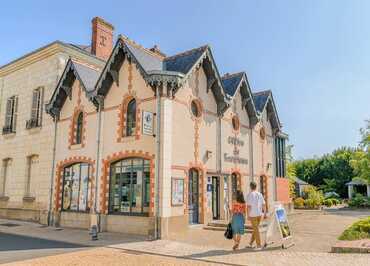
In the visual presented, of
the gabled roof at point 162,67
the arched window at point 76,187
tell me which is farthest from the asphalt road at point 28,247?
the gabled roof at point 162,67

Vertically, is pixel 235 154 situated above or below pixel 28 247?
above

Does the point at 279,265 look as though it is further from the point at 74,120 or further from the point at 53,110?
the point at 53,110

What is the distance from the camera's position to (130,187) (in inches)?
530

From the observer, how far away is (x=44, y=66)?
18719 mm

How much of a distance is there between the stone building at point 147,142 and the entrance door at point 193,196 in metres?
0.04

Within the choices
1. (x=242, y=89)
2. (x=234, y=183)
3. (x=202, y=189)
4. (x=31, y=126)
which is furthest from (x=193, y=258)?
(x=31, y=126)

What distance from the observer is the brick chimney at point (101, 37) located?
20.4m

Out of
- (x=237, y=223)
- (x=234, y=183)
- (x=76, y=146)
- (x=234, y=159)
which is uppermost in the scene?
(x=76, y=146)

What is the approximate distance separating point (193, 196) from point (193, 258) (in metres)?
5.64

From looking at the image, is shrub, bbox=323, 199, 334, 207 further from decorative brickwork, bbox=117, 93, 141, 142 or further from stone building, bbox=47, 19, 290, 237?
decorative brickwork, bbox=117, 93, 141, 142

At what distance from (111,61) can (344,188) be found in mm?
40355

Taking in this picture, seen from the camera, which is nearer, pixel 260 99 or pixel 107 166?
pixel 107 166

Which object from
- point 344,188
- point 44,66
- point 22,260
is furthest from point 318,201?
point 22,260

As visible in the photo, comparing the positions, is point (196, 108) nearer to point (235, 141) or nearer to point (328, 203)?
point (235, 141)
